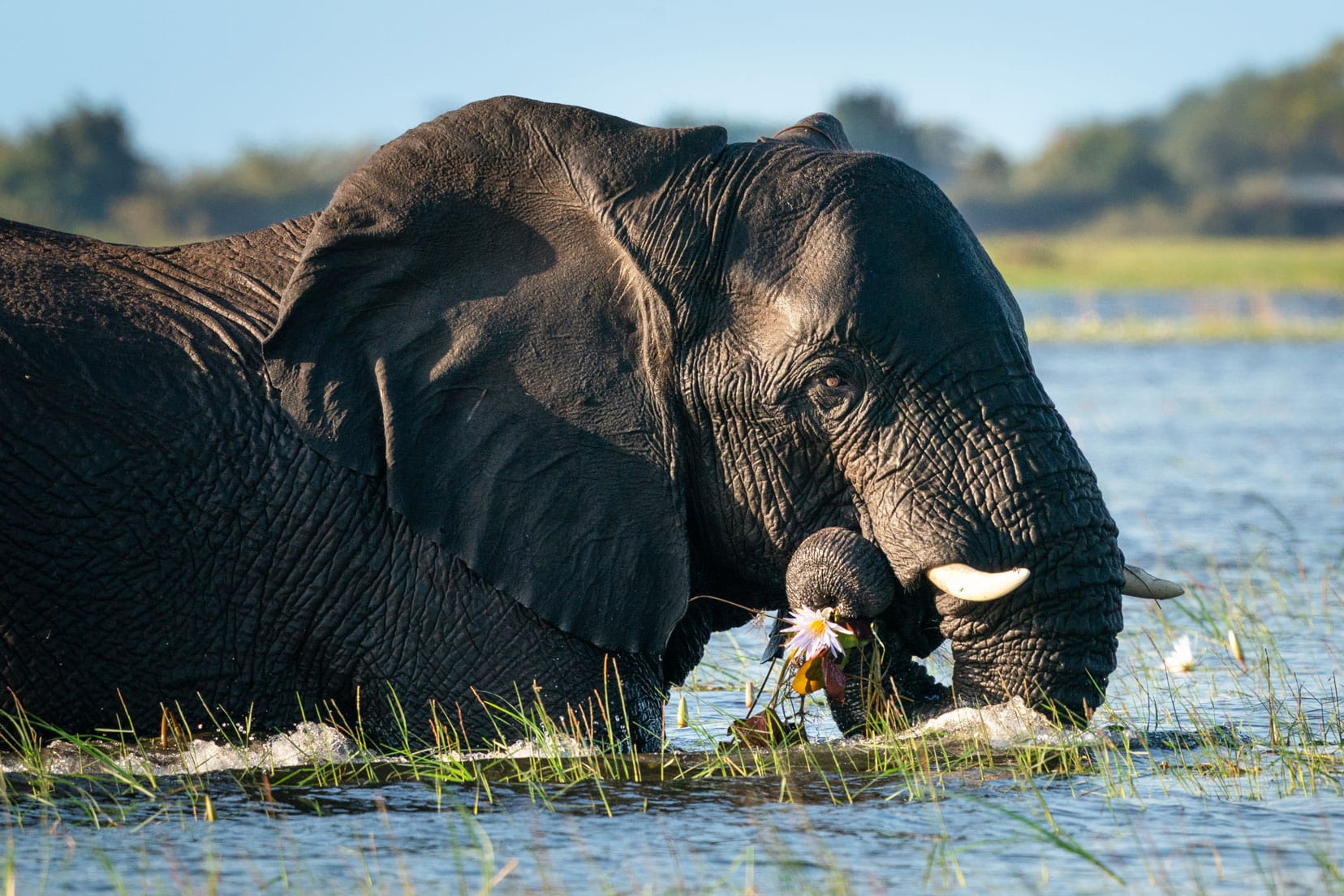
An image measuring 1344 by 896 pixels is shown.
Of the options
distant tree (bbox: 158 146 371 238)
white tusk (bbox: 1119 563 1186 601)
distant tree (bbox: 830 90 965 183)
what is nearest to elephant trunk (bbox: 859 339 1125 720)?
white tusk (bbox: 1119 563 1186 601)

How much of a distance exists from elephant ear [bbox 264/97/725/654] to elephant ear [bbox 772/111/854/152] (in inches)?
14.5

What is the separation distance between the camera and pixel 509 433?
571 cm

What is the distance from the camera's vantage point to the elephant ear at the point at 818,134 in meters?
6.00

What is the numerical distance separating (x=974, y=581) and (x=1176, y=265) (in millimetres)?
55168

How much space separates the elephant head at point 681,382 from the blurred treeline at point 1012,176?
31.5 meters

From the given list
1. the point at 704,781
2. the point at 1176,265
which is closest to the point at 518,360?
the point at 704,781

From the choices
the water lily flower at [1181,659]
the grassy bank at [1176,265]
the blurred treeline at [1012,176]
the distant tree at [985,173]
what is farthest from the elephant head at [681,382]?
the distant tree at [985,173]

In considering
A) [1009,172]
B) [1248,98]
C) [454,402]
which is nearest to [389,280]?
[454,402]

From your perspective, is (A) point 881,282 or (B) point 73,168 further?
(B) point 73,168

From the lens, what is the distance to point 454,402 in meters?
5.73

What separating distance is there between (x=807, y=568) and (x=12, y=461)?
226 centimetres

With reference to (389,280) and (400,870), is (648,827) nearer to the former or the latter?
(400,870)

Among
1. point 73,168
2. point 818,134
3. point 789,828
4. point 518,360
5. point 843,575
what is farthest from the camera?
point 73,168

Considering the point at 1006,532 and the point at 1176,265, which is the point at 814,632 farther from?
the point at 1176,265
